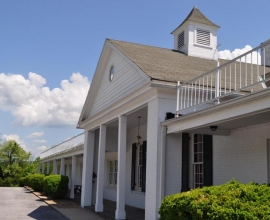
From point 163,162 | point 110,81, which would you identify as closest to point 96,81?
point 110,81

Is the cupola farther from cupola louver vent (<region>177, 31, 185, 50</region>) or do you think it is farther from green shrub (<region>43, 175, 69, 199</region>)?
green shrub (<region>43, 175, 69, 199</region>)

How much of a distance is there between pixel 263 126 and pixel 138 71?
4.07 meters

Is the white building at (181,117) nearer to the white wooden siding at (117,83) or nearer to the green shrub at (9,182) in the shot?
the white wooden siding at (117,83)

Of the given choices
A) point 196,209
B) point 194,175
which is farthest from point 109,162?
point 196,209

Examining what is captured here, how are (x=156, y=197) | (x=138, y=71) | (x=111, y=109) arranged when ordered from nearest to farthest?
(x=156, y=197), (x=138, y=71), (x=111, y=109)

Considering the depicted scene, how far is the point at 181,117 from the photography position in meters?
8.79

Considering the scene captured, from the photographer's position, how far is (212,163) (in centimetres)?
1029

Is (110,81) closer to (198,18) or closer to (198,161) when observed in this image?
(198,161)

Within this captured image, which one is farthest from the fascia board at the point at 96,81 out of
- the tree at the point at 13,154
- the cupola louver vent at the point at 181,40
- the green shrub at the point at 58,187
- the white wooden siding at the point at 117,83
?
the tree at the point at 13,154

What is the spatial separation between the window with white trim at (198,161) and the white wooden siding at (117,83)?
8.18 feet

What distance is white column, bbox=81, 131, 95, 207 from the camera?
1706 centimetres

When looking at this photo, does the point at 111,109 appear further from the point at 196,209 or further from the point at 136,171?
the point at 196,209

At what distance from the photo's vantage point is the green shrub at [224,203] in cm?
525

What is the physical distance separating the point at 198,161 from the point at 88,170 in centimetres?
746
